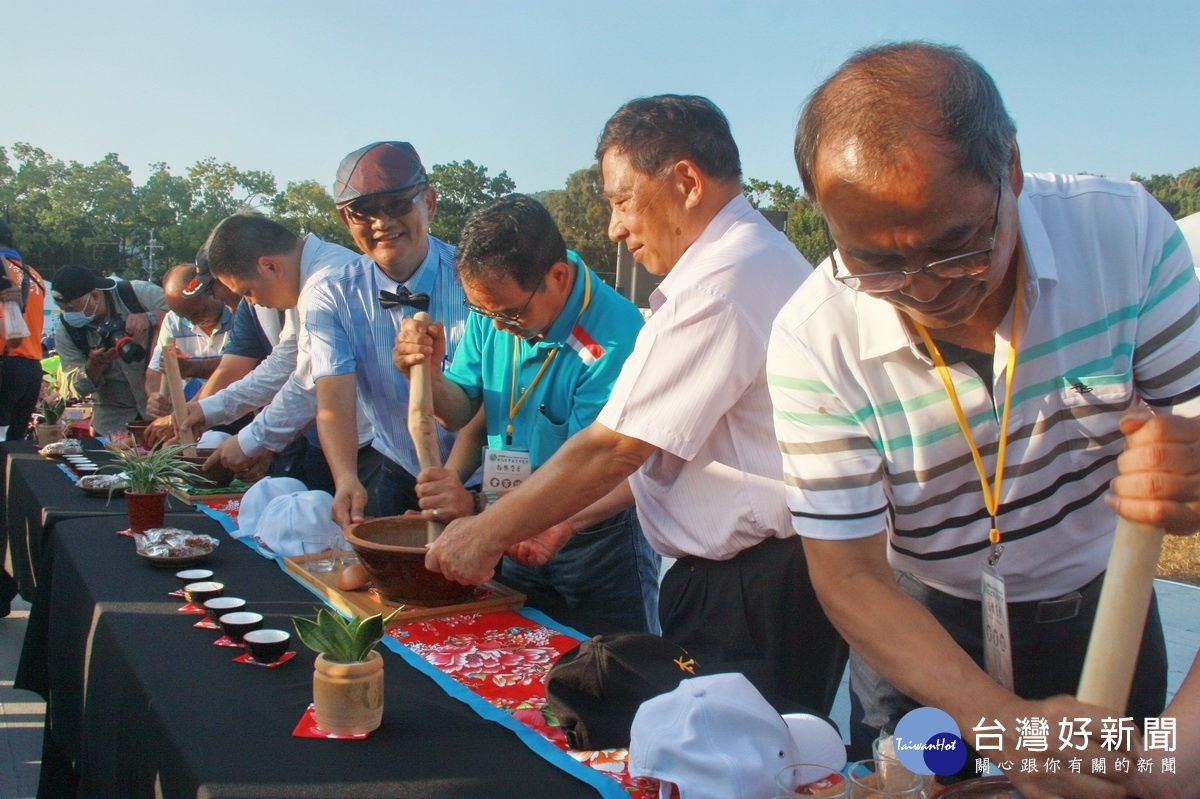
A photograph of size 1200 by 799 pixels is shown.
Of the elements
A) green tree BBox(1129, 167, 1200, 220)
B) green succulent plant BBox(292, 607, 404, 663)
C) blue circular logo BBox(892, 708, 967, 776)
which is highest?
green tree BBox(1129, 167, 1200, 220)

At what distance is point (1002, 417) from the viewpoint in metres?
1.28

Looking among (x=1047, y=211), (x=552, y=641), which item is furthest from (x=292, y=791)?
(x=1047, y=211)

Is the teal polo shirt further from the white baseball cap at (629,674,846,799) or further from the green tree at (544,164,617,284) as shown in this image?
the green tree at (544,164,617,284)

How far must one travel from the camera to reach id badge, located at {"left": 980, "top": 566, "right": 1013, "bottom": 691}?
4.11 feet

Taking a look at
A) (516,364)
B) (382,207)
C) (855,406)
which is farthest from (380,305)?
(855,406)

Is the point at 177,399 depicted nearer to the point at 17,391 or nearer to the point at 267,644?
the point at 267,644

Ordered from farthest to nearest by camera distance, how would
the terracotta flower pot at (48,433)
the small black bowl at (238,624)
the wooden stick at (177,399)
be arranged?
1. the terracotta flower pot at (48,433)
2. the wooden stick at (177,399)
3. the small black bowl at (238,624)

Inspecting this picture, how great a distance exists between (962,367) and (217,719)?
120cm

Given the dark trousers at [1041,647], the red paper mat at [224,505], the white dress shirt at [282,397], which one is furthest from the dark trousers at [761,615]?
the white dress shirt at [282,397]

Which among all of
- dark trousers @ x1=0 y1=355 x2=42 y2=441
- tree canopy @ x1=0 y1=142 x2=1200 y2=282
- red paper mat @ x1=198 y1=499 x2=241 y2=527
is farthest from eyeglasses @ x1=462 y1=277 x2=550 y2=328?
tree canopy @ x1=0 y1=142 x2=1200 y2=282

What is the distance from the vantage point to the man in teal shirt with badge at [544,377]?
7.09 ft

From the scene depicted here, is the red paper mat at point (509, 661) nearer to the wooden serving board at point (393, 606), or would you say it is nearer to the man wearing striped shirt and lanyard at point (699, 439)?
the wooden serving board at point (393, 606)

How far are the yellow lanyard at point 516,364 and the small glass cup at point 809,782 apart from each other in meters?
1.37

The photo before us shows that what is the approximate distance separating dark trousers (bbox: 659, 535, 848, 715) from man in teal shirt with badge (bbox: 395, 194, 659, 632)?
1.17 ft
